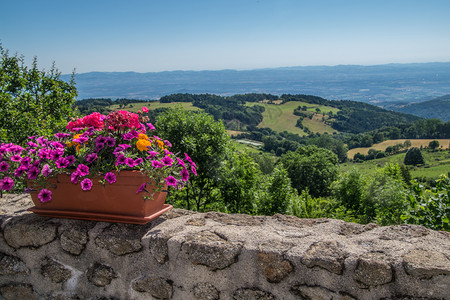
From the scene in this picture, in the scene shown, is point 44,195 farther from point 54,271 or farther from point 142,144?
point 142,144

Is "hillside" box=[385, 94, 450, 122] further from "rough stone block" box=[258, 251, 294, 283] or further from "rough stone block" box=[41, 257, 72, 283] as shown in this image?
"rough stone block" box=[41, 257, 72, 283]

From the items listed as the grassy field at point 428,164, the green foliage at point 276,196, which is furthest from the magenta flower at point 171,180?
the grassy field at point 428,164

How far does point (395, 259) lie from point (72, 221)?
1754 millimetres

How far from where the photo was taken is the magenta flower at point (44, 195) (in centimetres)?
192

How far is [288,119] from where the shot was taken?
10262cm

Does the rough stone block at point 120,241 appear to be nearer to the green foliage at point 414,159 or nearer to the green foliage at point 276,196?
the green foliage at point 276,196

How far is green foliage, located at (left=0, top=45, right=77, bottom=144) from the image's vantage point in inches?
253

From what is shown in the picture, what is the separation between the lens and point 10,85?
7590 mm

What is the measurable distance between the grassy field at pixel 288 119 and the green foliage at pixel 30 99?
289 ft

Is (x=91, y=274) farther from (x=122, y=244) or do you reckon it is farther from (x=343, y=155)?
(x=343, y=155)

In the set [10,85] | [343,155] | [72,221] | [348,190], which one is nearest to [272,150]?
[343,155]

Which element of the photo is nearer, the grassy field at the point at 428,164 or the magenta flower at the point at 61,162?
the magenta flower at the point at 61,162

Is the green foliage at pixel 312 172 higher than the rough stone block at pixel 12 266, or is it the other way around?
the rough stone block at pixel 12 266

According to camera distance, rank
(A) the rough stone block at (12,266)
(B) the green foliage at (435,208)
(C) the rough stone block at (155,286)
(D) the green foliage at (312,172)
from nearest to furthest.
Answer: (C) the rough stone block at (155,286), (A) the rough stone block at (12,266), (B) the green foliage at (435,208), (D) the green foliage at (312,172)
